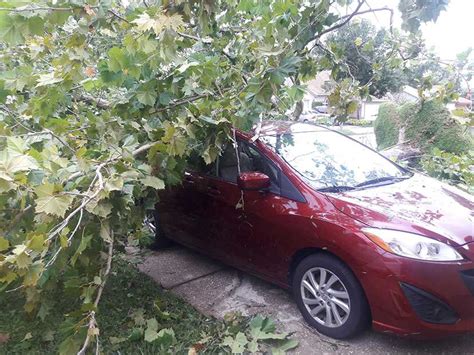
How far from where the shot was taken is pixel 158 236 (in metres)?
4.90

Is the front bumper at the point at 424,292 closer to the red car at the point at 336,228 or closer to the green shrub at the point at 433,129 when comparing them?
the red car at the point at 336,228

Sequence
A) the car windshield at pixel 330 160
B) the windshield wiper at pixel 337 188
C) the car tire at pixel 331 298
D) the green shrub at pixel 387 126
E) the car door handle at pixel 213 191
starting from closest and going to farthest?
the car tire at pixel 331 298 → the windshield wiper at pixel 337 188 → the car windshield at pixel 330 160 → the car door handle at pixel 213 191 → the green shrub at pixel 387 126

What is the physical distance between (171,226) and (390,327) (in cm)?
260

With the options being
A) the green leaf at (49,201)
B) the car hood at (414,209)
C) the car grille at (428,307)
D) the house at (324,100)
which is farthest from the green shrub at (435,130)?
the green leaf at (49,201)

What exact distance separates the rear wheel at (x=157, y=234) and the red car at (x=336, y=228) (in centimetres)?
46

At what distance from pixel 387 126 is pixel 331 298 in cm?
722

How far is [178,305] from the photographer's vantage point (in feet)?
11.8

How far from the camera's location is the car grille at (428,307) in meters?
2.57

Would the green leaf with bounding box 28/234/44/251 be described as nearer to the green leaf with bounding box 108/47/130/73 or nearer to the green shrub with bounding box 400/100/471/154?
the green leaf with bounding box 108/47/130/73

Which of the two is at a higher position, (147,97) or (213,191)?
(147,97)

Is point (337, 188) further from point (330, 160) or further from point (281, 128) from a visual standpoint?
point (281, 128)

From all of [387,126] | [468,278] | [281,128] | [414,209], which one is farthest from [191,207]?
[387,126]

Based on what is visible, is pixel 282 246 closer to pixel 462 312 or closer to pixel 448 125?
pixel 462 312

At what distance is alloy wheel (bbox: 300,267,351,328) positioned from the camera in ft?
9.63
